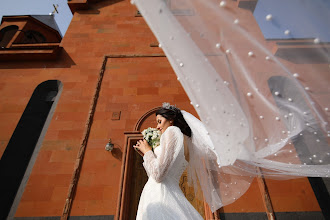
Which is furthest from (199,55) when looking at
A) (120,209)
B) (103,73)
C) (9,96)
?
(9,96)

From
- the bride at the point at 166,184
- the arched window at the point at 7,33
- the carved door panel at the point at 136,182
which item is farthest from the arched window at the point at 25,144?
the arched window at the point at 7,33

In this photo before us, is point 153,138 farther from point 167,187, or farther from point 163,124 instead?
point 167,187

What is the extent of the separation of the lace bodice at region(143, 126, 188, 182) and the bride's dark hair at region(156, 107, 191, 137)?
1.11 ft

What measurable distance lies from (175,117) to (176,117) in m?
0.02

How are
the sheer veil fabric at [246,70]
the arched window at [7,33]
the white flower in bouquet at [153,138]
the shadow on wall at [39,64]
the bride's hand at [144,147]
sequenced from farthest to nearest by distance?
the arched window at [7,33] → the shadow on wall at [39,64] → the white flower in bouquet at [153,138] → the bride's hand at [144,147] → the sheer veil fabric at [246,70]

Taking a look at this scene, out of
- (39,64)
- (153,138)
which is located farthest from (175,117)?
(39,64)

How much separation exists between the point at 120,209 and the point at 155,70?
3776mm

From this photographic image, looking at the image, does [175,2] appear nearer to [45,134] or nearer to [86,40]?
[45,134]

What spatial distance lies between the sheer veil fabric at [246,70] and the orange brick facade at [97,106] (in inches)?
123

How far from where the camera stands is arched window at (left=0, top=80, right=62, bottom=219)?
13.2 ft

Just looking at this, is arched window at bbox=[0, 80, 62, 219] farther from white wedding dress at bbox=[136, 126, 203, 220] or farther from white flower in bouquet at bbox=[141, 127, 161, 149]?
white wedding dress at bbox=[136, 126, 203, 220]

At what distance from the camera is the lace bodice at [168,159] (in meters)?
1.82

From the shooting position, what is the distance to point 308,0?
3.89ft

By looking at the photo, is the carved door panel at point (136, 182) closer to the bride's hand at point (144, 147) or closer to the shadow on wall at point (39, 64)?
the bride's hand at point (144, 147)
